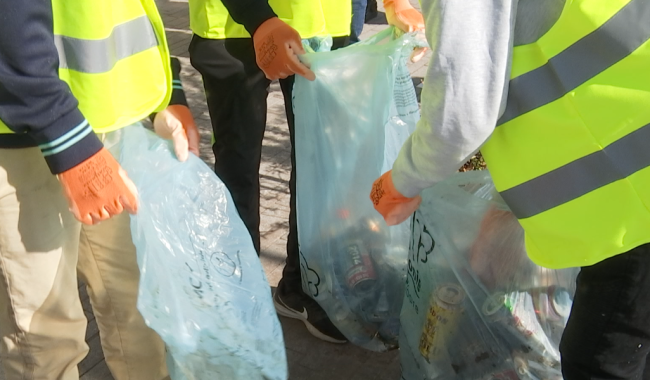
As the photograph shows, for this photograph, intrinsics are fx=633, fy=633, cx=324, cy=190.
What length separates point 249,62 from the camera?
6.35 ft

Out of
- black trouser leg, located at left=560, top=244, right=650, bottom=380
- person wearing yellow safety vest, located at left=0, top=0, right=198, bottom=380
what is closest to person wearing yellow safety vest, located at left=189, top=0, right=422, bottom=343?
person wearing yellow safety vest, located at left=0, top=0, right=198, bottom=380

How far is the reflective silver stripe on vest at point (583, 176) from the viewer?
3.51 ft

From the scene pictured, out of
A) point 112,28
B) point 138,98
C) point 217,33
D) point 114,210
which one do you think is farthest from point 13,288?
point 217,33

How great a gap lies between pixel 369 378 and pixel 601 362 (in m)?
0.94

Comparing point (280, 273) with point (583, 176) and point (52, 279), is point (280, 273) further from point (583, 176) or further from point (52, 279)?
point (583, 176)

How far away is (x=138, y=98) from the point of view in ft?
4.74

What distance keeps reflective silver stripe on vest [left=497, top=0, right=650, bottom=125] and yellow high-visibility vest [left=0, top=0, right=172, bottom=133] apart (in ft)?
2.62

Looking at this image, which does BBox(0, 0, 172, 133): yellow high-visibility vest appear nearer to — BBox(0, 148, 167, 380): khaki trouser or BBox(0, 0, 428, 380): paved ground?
BBox(0, 148, 167, 380): khaki trouser

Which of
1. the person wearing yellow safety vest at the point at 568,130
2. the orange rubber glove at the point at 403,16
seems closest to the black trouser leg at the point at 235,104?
the orange rubber glove at the point at 403,16

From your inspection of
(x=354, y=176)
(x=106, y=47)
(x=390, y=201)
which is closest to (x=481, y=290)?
(x=390, y=201)

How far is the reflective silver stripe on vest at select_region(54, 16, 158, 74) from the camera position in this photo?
4.18 feet

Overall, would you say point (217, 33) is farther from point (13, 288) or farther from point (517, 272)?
point (517, 272)

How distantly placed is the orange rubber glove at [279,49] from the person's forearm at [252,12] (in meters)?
0.02

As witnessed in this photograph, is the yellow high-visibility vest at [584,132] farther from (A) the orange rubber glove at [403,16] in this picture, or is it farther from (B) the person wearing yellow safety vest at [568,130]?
(A) the orange rubber glove at [403,16]
